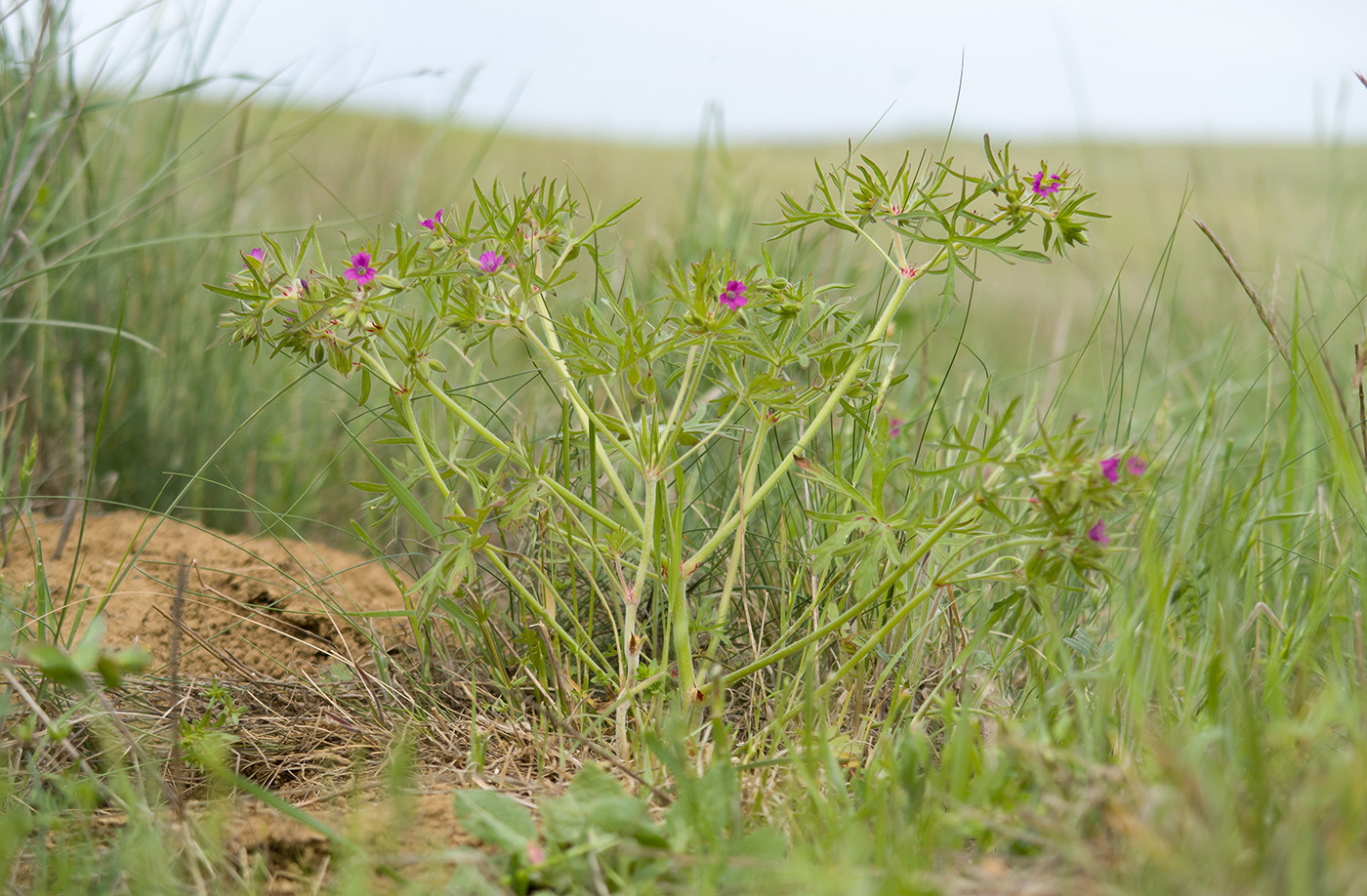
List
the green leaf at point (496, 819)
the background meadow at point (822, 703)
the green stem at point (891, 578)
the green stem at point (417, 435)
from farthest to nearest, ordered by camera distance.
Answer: the green stem at point (417, 435), the green stem at point (891, 578), the green leaf at point (496, 819), the background meadow at point (822, 703)

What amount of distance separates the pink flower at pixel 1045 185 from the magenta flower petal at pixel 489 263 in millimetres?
768

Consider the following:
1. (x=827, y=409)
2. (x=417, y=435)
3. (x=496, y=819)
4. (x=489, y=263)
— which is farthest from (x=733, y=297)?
(x=496, y=819)

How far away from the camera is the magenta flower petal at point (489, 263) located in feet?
4.60

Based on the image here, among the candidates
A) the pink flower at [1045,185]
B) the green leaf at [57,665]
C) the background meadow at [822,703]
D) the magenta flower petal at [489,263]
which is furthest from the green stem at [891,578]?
the green leaf at [57,665]

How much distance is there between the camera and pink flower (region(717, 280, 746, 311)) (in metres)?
1.33

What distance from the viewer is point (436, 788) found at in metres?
1.39

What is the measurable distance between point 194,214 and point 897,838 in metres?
3.06

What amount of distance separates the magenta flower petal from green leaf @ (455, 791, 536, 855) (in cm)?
70

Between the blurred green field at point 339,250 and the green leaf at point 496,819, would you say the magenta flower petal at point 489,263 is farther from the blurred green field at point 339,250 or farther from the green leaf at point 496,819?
the green leaf at point 496,819

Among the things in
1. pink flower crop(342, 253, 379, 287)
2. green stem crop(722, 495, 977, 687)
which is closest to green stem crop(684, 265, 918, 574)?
green stem crop(722, 495, 977, 687)

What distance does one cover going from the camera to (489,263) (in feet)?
4.61

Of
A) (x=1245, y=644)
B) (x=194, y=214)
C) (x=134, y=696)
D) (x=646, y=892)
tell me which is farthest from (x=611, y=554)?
(x=194, y=214)

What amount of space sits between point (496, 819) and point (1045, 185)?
44.2 inches

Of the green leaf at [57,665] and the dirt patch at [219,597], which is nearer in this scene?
the green leaf at [57,665]
